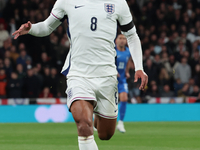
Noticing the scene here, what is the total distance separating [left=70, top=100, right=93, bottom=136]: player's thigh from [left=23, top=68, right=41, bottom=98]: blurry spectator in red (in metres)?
8.62

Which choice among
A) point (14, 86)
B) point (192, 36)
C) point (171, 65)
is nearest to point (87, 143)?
point (14, 86)

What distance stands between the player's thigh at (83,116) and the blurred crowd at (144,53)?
853 cm

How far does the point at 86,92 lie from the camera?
4258 mm

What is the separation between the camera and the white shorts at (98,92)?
4250mm

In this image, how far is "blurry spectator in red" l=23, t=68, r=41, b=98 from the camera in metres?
12.6

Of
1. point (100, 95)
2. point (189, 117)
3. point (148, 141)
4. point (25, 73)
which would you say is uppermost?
point (100, 95)

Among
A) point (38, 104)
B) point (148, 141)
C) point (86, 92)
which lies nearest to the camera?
point (86, 92)

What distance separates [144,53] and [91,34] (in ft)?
33.5

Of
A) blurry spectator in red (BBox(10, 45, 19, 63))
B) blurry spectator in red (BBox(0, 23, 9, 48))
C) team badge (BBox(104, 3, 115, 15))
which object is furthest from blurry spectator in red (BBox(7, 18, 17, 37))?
team badge (BBox(104, 3, 115, 15))

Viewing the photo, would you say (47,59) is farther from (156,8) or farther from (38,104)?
(156,8)

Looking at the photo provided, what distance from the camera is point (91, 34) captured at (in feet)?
14.5

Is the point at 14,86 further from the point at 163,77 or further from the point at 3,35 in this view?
the point at 163,77

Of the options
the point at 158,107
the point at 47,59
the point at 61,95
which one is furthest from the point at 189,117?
the point at 47,59

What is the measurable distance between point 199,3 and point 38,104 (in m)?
8.29
